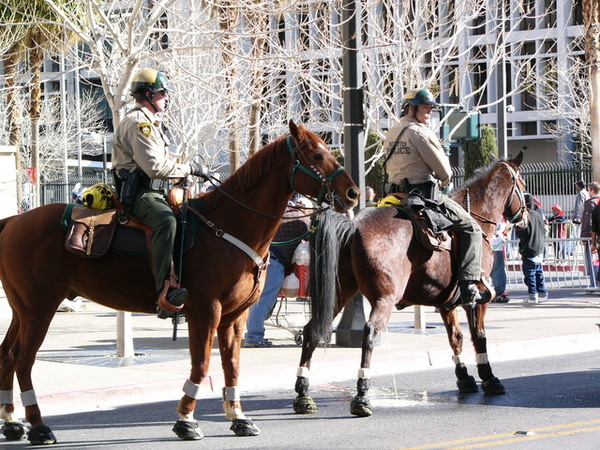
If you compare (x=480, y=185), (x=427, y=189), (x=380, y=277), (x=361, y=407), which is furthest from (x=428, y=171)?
(x=361, y=407)

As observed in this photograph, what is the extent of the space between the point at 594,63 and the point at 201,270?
69.2ft

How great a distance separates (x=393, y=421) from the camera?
859 cm

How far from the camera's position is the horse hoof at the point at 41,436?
7770 millimetres

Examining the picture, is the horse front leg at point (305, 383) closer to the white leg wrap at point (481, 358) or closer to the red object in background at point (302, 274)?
the white leg wrap at point (481, 358)

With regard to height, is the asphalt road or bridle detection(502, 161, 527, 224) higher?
bridle detection(502, 161, 527, 224)

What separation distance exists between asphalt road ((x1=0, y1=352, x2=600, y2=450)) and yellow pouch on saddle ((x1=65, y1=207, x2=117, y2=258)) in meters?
1.48

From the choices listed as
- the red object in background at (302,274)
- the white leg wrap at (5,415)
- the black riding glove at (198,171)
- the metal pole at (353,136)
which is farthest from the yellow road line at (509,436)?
the red object in background at (302,274)

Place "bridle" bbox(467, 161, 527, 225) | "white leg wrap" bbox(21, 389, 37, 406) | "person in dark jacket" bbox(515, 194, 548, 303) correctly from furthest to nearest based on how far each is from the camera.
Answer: "person in dark jacket" bbox(515, 194, 548, 303) < "bridle" bbox(467, 161, 527, 225) < "white leg wrap" bbox(21, 389, 37, 406)

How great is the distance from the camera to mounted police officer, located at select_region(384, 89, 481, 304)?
9711 mm

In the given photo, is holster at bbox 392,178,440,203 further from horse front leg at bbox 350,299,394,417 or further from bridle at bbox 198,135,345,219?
bridle at bbox 198,135,345,219

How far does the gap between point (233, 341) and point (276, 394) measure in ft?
7.33

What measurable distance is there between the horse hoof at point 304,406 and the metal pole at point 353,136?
371 cm

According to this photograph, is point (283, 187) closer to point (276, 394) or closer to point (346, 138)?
point (276, 394)

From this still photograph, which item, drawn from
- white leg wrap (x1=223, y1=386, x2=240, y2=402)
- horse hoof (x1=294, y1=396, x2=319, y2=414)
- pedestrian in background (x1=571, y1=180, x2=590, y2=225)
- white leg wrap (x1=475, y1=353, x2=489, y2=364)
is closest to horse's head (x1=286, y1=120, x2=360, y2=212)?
white leg wrap (x1=223, y1=386, x2=240, y2=402)
